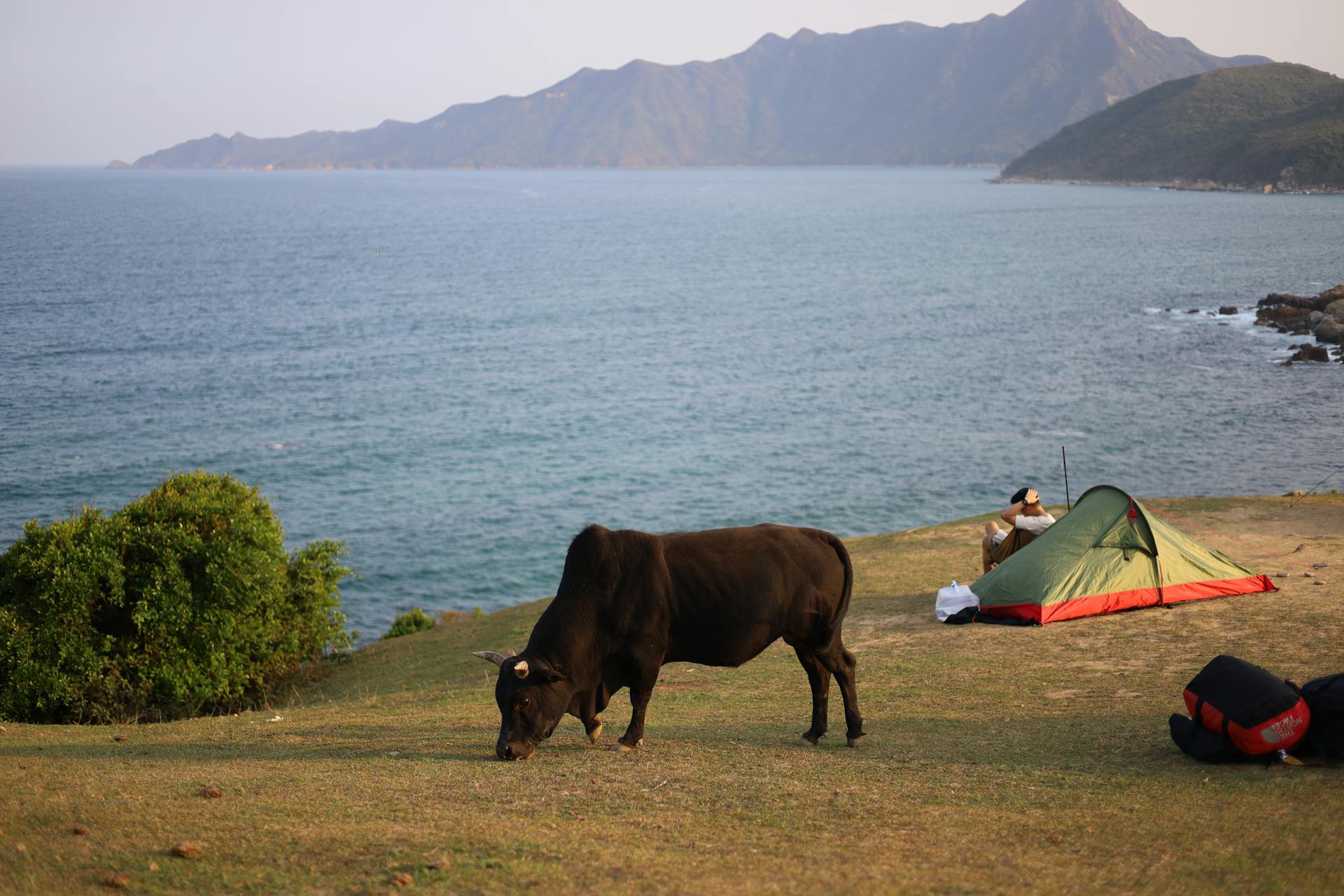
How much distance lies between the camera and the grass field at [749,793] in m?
7.43

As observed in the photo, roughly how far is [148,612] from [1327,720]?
18.1 metres

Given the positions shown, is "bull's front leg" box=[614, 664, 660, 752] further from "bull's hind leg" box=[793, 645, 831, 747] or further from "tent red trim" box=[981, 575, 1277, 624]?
"tent red trim" box=[981, 575, 1277, 624]

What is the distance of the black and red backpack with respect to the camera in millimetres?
9695

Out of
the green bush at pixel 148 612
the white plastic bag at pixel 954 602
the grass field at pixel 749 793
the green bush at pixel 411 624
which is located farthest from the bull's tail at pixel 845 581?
the green bush at pixel 411 624

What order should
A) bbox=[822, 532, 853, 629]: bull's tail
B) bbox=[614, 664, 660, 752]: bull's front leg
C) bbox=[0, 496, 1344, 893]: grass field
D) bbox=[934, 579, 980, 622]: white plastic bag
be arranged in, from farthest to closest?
bbox=[934, 579, 980, 622]: white plastic bag → bbox=[822, 532, 853, 629]: bull's tail → bbox=[614, 664, 660, 752]: bull's front leg → bbox=[0, 496, 1344, 893]: grass field

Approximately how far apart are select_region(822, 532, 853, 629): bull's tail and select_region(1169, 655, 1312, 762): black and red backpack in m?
3.47

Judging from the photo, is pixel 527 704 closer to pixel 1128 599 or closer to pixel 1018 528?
pixel 1128 599

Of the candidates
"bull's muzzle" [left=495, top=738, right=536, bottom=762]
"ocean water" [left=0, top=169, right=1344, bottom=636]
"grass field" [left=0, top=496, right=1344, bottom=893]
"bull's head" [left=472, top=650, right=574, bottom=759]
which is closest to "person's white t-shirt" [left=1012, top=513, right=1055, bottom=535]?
"grass field" [left=0, top=496, right=1344, bottom=893]

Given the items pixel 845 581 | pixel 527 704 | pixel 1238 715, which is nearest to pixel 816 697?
pixel 845 581

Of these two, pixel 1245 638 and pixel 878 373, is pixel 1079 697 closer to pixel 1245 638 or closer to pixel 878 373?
pixel 1245 638

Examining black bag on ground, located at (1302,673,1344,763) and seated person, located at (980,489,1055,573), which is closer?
black bag on ground, located at (1302,673,1344,763)

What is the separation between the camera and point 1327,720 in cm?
973

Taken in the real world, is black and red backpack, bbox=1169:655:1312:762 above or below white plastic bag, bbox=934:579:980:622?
above

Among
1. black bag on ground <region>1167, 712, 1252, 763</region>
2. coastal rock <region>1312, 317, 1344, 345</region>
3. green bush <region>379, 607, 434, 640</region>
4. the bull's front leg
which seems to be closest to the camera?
black bag on ground <region>1167, 712, 1252, 763</region>
